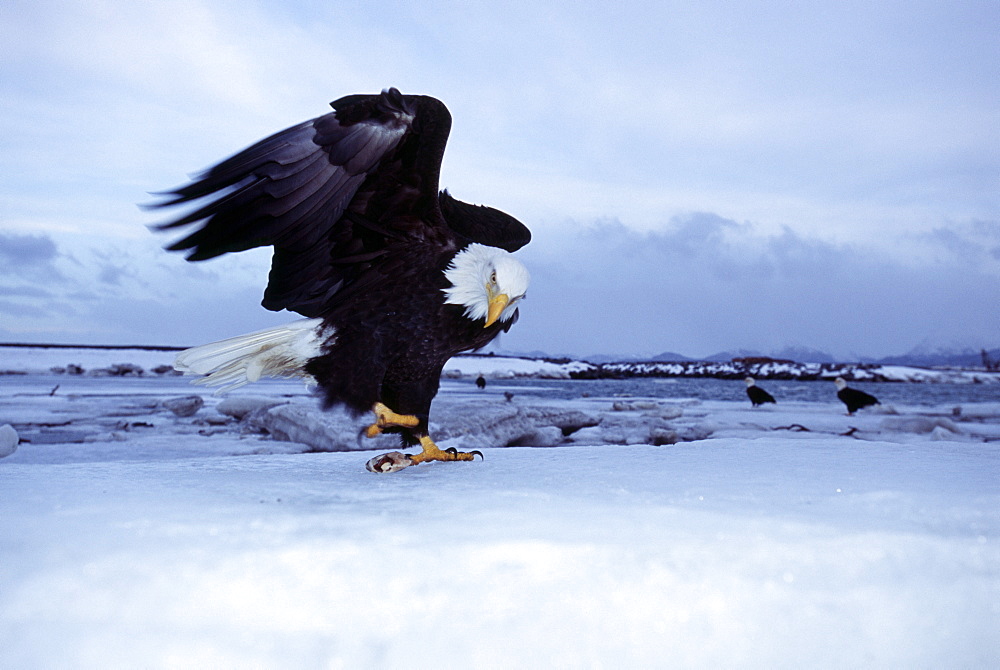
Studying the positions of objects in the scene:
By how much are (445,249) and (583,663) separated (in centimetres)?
177

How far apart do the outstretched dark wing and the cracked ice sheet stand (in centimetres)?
104

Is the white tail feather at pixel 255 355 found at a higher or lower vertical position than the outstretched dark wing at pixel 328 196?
lower

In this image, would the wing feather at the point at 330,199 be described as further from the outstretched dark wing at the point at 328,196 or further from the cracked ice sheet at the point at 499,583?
the cracked ice sheet at the point at 499,583

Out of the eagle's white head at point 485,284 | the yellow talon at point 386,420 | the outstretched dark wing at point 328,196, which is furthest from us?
the yellow talon at point 386,420

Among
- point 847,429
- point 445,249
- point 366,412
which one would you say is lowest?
point 847,429

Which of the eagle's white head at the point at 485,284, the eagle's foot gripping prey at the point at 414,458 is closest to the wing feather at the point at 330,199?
the eagle's white head at the point at 485,284

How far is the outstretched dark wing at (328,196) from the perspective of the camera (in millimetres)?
2338

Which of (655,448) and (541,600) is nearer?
(541,600)

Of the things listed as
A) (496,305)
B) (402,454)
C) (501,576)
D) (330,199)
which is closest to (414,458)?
(402,454)

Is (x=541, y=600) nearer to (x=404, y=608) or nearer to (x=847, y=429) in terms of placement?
(x=404, y=608)

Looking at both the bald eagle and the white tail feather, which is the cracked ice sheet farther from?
the white tail feather

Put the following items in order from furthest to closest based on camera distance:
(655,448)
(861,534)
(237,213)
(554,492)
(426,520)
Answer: (655,448)
(237,213)
(554,492)
(426,520)
(861,534)

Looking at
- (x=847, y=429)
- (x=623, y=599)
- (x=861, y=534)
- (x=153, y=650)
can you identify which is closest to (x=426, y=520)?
(x=623, y=599)

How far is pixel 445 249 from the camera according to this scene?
2699 mm
